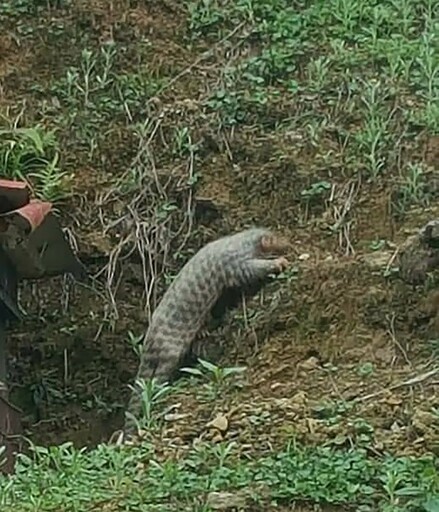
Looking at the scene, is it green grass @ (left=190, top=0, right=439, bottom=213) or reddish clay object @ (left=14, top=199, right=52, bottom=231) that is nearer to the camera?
reddish clay object @ (left=14, top=199, right=52, bottom=231)

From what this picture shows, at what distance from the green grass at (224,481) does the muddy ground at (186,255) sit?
0.27m

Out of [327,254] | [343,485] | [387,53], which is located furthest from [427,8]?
[343,485]

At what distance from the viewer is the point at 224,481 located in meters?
5.55

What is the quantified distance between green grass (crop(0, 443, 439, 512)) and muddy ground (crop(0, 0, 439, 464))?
272 mm

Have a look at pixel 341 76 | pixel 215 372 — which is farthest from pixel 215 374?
pixel 341 76

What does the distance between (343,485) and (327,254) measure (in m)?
3.15

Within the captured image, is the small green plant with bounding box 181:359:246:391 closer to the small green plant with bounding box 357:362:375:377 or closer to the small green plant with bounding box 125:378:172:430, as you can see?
the small green plant with bounding box 125:378:172:430

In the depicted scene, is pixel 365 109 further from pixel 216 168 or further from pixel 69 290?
pixel 69 290

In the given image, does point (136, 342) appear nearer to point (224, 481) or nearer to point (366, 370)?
point (366, 370)

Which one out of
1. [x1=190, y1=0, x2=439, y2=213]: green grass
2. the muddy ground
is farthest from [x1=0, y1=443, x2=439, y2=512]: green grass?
[x1=190, y1=0, x2=439, y2=213]: green grass

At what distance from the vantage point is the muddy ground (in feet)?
21.6

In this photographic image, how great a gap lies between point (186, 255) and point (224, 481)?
3.87 meters

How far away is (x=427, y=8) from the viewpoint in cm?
1088

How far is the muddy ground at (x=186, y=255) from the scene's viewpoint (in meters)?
6.58
